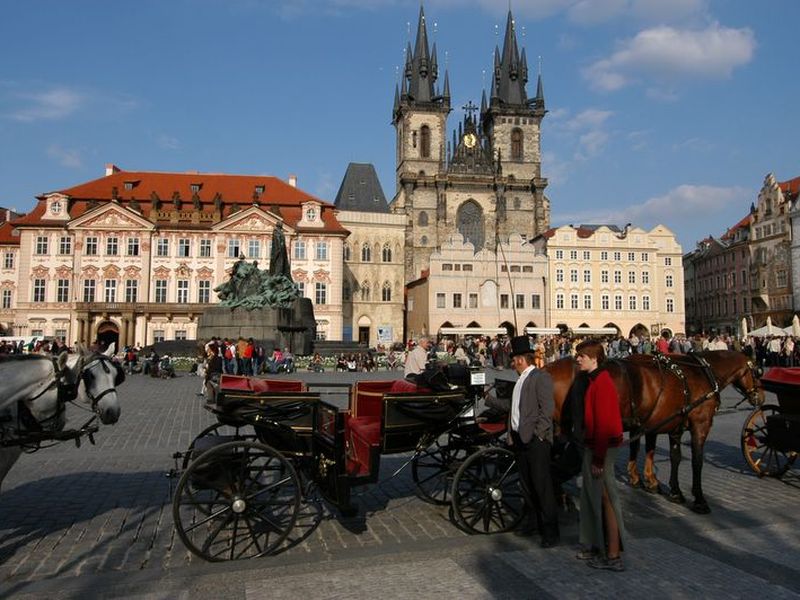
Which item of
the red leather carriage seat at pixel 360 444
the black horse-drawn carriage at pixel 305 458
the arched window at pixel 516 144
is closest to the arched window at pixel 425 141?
the arched window at pixel 516 144

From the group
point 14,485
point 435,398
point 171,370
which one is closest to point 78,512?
point 14,485

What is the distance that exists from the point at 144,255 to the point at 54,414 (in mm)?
50287

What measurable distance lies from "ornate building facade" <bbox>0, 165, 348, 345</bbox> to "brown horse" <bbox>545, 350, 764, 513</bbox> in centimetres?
4561

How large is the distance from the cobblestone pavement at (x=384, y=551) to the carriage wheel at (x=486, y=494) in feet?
0.61

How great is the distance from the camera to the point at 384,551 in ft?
17.1

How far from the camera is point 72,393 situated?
5.17m

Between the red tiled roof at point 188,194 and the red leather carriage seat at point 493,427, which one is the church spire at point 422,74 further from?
the red leather carriage seat at point 493,427

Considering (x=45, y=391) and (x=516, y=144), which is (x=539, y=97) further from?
(x=45, y=391)

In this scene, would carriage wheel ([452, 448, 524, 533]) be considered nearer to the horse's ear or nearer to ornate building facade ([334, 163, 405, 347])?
the horse's ear

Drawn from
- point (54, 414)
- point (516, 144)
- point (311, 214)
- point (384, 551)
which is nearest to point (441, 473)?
point (384, 551)

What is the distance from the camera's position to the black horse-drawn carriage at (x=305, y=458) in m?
5.17

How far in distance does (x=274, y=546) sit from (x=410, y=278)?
66512 mm

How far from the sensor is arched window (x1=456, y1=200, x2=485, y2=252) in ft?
246

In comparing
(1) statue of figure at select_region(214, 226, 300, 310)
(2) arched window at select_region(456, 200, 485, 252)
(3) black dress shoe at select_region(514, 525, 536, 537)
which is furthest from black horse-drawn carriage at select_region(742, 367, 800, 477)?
(2) arched window at select_region(456, 200, 485, 252)
